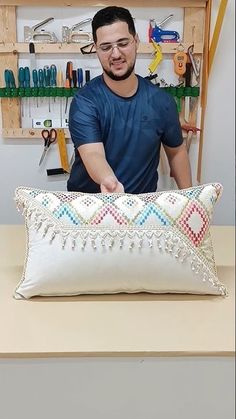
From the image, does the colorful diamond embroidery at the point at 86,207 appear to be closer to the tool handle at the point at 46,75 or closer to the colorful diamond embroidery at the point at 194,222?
the colorful diamond embroidery at the point at 194,222

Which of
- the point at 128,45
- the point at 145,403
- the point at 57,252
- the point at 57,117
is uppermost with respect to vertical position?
the point at 128,45

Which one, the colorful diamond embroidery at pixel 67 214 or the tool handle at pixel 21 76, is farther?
the tool handle at pixel 21 76

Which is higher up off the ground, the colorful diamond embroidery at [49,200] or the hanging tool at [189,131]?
the hanging tool at [189,131]

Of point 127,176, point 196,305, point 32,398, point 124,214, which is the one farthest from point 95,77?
point 32,398

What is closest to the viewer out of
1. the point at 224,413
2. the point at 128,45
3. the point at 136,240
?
the point at 224,413

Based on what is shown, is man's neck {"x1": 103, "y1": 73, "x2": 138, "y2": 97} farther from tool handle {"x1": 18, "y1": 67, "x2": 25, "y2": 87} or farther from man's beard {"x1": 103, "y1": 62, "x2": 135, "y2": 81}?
tool handle {"x1": 18, "y1": 67, "x2": 25, "y2": 87}

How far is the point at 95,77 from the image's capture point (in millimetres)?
943

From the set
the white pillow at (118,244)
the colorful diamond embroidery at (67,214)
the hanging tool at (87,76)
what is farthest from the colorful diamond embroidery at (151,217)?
the hanging tool at (87,76)

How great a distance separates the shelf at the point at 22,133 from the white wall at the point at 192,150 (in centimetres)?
1

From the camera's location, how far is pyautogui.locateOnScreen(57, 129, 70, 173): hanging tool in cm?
96

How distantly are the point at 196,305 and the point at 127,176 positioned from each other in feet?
1.04

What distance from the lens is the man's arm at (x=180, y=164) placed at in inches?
38.9

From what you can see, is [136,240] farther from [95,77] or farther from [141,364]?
[95,77]

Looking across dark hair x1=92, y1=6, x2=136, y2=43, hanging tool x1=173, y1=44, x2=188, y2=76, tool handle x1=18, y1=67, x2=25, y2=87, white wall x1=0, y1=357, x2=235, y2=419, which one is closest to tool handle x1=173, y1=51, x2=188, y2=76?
hanging tool x1=173, y1=44, x2=188, y2=76
